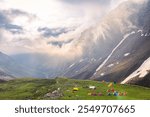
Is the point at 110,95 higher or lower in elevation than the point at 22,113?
higher

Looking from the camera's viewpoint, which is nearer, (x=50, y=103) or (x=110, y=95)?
(x=50, y=103)

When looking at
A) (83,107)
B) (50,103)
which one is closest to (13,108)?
(50,103)

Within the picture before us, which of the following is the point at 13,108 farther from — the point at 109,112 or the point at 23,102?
the point at 109,112

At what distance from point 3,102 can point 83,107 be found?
10.6 m

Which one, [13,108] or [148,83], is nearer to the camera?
[13,108]

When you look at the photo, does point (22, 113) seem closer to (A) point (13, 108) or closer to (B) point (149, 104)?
(A) point (13, 108)

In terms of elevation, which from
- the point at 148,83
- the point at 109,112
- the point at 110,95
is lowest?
the point at 109,112

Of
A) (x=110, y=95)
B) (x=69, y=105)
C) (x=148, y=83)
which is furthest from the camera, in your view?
(x=148, y=83)

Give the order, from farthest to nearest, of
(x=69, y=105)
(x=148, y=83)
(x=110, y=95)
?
1. (x=148, y=83)
2. (x=110, y=95)
3. (x=69, y=105)

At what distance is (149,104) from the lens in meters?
42.2

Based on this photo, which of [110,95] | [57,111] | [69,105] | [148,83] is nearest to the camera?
[57,111]

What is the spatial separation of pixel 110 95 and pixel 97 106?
55.8 meters

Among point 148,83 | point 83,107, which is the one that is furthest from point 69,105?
point 148,83

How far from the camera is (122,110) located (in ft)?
129
